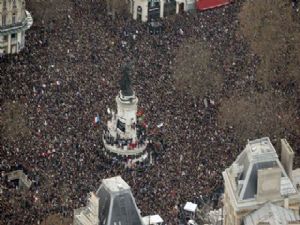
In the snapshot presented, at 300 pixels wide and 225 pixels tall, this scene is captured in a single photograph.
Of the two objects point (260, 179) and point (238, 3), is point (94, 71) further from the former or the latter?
point (260, 179)

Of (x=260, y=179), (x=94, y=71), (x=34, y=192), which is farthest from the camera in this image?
(x=94, y=71)

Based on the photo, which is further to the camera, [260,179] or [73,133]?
[73,133]

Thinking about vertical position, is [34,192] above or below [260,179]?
below

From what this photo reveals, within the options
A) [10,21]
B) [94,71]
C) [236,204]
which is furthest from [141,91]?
[236,204]

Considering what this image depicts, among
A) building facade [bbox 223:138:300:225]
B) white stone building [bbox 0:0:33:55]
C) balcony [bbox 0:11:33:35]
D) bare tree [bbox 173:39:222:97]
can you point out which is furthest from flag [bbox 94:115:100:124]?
building facade [bbox 223:138:300:225]

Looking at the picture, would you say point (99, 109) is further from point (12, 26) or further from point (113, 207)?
point (113, 207)

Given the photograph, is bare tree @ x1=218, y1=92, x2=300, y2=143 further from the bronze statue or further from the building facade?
the building facade

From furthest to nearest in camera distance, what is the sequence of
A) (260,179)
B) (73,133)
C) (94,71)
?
(94,71) < (73,133) < (260,179)
